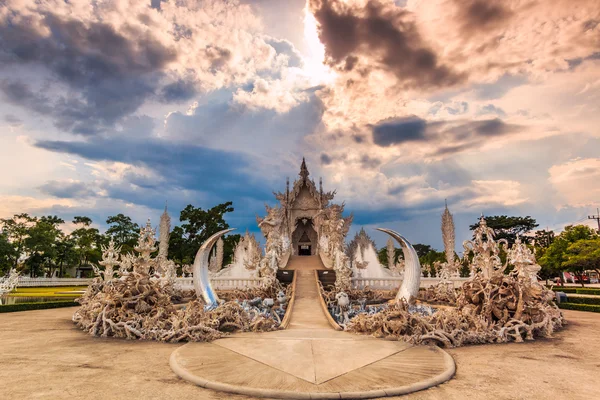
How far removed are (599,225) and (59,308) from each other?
66.3m

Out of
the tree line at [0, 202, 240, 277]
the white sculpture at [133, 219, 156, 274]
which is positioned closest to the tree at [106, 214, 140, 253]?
the tree line at [0, 202, 240, 277]

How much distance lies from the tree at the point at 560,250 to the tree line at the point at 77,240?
127 feet

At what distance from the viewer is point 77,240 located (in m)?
46.7

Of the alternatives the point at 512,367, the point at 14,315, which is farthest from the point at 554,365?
the point at 14,315

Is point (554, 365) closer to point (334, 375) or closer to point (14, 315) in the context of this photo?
point (334, 375)

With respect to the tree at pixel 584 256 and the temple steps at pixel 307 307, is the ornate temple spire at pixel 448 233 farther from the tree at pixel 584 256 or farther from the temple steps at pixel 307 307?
the temple steps at pixel 307 307

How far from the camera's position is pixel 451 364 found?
570cm

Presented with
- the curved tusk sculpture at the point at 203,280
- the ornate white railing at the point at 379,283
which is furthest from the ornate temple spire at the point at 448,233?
the curved tusk sculpture at the point at 203,280

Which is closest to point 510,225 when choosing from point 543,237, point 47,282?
point 543,237

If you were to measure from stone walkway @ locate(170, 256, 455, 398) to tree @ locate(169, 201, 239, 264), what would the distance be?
40897mm

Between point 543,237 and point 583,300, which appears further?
point 543,237

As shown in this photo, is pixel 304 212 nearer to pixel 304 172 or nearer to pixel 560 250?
pixel 304 172

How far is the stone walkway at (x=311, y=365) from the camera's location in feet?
15.1

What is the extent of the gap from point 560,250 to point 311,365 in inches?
1347
